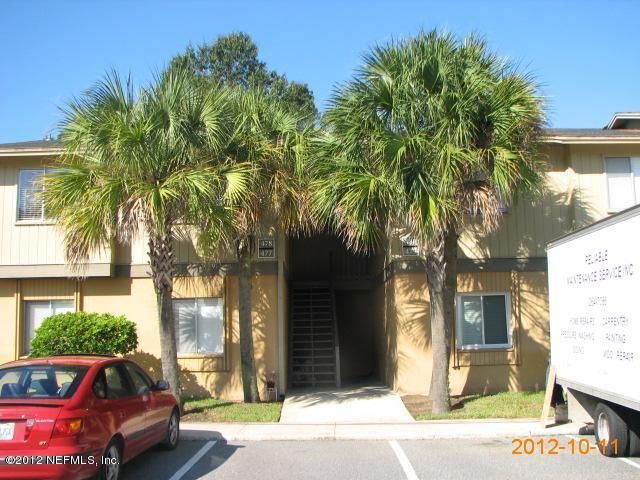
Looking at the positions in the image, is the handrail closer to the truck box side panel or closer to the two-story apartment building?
the two-story apartment building

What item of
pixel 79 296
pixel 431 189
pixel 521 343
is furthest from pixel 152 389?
pixel 521 343

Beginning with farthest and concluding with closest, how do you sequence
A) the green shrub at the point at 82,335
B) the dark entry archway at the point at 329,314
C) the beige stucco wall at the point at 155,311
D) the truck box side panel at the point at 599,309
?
1. the dark entry archway at the point at 329,314
2. the beige stucco wall at the point at 155,311
3. the green shrub at the point at 82,335
4. the truck box side panel at the point at 599,309

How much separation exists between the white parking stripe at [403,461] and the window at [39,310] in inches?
358

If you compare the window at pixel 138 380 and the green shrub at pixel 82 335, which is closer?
the window at pixel 138 380

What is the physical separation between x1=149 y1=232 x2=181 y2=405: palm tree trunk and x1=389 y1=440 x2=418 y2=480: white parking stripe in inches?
172

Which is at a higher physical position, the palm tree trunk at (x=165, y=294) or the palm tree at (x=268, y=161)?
the palm tree at (x=268, y=161)

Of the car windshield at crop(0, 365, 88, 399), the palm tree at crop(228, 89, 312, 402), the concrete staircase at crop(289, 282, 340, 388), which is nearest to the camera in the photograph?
the car windshield at crop(0, 365, 88, 399)

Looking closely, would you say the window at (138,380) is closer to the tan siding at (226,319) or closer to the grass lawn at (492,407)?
the grass lawn at (492,407)

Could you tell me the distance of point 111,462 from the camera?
22.1 ft

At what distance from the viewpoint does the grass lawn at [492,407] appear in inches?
460

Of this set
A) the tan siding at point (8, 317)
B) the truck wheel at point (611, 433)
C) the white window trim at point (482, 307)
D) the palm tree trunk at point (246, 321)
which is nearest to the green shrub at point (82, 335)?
the tan siding at point (8, 317)

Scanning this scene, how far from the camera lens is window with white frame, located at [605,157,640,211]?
1517cm

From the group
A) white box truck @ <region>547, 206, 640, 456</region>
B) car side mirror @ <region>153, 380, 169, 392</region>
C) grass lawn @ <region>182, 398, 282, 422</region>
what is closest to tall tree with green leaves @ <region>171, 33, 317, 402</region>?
grass lawn @ <region>182, 398, 282, 422</region>

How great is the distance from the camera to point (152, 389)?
8383 millimetres
